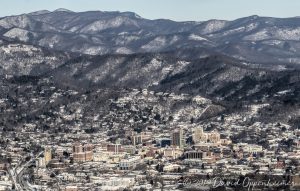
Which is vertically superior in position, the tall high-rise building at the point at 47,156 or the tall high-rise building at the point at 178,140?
the tall high-rise building at the point at 178,140

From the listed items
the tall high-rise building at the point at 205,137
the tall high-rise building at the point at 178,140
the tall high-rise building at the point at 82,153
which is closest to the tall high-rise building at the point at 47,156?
the tall high-rise building at the point at 82,153

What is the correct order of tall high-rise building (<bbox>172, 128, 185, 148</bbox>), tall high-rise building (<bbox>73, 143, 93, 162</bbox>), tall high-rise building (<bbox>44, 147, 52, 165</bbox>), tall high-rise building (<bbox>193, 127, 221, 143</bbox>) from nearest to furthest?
tall high-rise building (<bbox>44, 147, 52, 165</bbox>) < tall high-rise building (<bbox>73, 143, 93, 162</bbox>) < tall high-rise building (<bbox>172, 128, 185, 148</bbox>) < tall high-rise building (<bbox>193, 127, 221, 143</bbox>)

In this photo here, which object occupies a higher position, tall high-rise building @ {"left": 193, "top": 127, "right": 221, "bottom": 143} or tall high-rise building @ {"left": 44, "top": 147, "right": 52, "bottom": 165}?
tall high-rise building @ {"left": 193, "top": 127, "right": 221, "bottom": 143}

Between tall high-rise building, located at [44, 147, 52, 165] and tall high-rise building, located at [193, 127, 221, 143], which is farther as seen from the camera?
tall high-rise building, located at [193, 127, 221, 143]

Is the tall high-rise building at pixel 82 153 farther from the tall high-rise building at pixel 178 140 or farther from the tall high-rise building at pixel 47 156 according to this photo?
the tall high-rise building at pixel 178 140

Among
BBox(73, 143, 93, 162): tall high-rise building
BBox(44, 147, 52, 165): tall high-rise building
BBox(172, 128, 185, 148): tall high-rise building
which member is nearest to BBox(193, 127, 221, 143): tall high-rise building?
BBox(172, 128, 185, 148): tall high-rise building

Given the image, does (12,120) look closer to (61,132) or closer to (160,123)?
(61,132)

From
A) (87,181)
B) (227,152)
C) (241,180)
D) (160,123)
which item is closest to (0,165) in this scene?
(87,181)

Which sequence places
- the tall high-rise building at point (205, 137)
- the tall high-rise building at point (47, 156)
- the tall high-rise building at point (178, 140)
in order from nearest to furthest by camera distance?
the tall high-rise building at point (47, 156)
the tall high-rise building at point (178, 140)
the tall high-rise building at point (205, 137)

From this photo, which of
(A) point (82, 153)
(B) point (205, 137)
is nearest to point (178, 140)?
(B) point (205, 137)

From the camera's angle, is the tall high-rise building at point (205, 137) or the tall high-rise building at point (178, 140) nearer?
the tall high-rise building at point (178, 140)

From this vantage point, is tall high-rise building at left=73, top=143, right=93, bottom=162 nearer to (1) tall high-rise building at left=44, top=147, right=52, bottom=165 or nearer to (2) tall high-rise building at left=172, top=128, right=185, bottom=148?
(1) tall high-rise building at left=44, top=147, right=52, bottom=165

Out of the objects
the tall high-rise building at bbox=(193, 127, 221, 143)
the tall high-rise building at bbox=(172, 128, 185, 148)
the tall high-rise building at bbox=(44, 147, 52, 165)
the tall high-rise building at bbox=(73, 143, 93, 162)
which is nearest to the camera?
the tall high-rise building at bbox=(44, 147, 52, 165)
